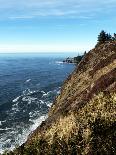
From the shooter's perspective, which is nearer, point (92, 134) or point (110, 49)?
point (92, 134)

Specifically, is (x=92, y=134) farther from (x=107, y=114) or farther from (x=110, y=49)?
(x=110, y=49)

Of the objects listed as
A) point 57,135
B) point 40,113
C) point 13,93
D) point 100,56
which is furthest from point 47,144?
point 13,93

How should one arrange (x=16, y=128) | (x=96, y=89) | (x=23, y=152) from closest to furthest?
1. (x=23, y=152)
2. (x=96, y=89)
3. (x=16, y=128)

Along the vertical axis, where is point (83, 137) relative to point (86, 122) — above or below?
below

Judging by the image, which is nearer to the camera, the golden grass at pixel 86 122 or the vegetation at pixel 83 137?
the vegetation at pixel 83 137

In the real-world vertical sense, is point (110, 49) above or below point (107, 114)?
above

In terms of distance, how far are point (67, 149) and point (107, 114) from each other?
3.78 meters

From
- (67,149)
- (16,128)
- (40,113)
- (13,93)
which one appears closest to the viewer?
(67,149)

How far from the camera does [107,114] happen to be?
2164cm

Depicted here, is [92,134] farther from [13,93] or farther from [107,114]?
[13,93]

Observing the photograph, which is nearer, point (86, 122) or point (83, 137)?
point (83, 137)

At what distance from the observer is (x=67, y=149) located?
65.5 feet

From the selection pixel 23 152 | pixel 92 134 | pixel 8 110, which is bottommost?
pixel 8 110

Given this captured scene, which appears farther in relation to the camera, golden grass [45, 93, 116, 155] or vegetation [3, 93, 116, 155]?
golden grass [45, 93, 116, 155]
